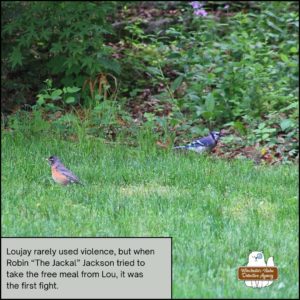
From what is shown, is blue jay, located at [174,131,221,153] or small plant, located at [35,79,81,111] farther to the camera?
small plant, located at [35,79,81,111]

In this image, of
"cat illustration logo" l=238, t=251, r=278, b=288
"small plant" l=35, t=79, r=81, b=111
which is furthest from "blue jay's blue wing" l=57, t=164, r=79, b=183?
"small plant" l=35, t=79, r=81, b=111

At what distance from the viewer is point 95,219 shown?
618cm

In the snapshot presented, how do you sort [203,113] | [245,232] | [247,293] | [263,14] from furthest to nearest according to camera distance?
1. [263,14]
2. [203,113]
3. [245,232]
4. [247,293]

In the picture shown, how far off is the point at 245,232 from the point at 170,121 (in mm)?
4025

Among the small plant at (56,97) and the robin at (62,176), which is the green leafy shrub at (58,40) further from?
the robin at (62,176)

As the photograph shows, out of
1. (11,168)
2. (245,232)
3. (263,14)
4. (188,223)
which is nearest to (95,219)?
(188,223)

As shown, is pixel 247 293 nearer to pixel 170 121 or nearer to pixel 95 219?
pixel 95 219

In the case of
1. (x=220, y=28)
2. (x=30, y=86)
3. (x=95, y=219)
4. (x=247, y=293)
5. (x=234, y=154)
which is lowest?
(x=247, y=293)

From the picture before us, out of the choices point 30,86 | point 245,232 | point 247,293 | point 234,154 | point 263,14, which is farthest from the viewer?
point 263,14

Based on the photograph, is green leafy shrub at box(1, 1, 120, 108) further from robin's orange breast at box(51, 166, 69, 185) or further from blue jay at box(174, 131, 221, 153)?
robin's orange breast at box(51, 166, 69, 185)

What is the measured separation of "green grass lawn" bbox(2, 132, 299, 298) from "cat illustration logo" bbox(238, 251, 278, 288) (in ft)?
0.17

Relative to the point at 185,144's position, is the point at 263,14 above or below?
above

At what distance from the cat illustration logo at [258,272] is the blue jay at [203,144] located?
358cm

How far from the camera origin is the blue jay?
351 inches
